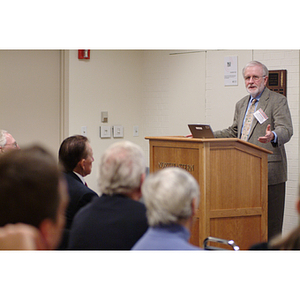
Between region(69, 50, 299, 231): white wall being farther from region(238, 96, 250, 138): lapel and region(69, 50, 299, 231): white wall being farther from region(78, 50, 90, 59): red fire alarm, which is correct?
region(238, 96, 250, 138): lapel

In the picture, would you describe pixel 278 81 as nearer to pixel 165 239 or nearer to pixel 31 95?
pixel 31 95

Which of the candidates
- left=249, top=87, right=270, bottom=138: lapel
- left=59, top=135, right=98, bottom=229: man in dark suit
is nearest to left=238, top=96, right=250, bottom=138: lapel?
left=249, top=87, right=270, bottom=138: lapel

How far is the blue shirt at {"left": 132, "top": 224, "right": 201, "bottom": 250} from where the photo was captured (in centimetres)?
169

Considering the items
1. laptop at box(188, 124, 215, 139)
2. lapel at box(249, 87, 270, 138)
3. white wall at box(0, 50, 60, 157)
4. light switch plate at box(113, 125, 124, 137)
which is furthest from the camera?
light switch plate at box(113, 125, 124, 137)

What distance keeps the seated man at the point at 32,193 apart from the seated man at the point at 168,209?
37 centimetres

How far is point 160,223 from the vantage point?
5.63 feet

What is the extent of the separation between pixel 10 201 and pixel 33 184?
11cm

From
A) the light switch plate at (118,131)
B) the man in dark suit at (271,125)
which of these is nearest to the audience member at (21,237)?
the man in dark suit at (271,125)

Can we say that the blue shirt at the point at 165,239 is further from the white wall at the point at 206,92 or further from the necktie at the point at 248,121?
the white wall at the point at 206,92

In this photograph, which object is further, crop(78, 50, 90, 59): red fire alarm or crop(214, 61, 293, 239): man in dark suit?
crop(78, 50, 90, 59): red fire alarm

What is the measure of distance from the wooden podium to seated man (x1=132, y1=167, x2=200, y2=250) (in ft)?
4.41

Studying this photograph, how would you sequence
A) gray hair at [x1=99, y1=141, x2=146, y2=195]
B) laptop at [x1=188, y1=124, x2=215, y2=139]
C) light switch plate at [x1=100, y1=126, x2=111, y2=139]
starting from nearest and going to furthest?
gray hair at [x1=99, y1=141, x2=146, y2=195], laptop at [x1=188, y1=124, x2=215, y2=139], light switch plate at [x1=100, y1=126, x2=111, y2=139]

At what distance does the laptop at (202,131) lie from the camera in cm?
328
